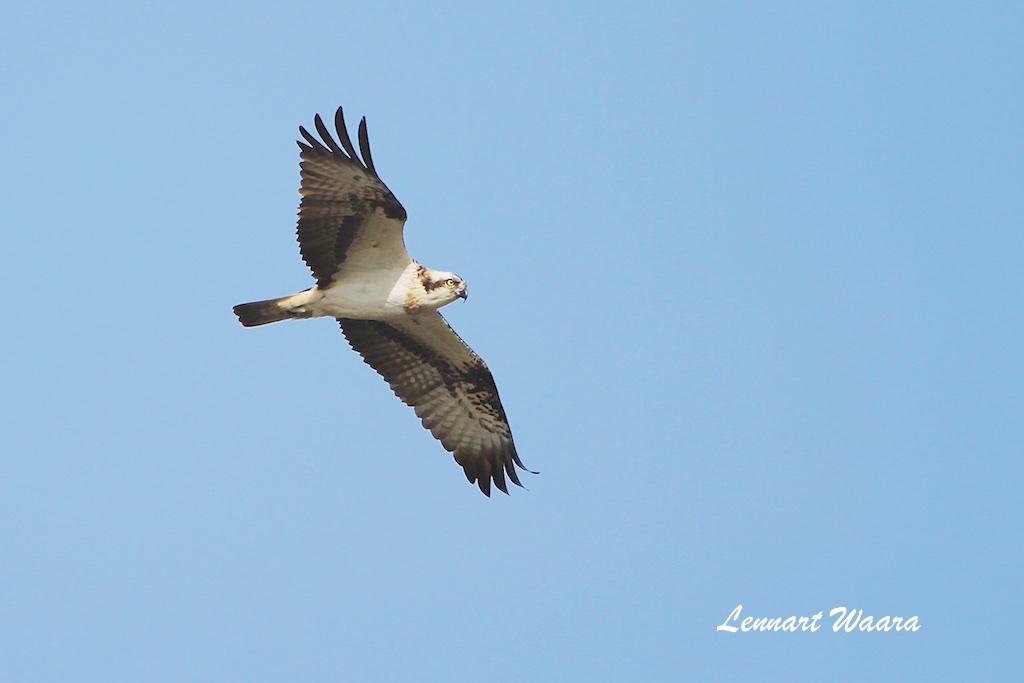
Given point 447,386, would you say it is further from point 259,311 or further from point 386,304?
point 259,311

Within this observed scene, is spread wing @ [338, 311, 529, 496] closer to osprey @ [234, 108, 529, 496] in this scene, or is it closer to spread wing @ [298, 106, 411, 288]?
osprey @ [234, 108, 529, 496]

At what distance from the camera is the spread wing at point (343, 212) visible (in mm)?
12469

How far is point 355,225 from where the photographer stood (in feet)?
41.9

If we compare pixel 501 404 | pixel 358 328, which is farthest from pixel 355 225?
pixel 501 404

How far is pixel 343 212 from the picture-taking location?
1271 centimetres

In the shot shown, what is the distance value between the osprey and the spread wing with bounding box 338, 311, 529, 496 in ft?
0.03

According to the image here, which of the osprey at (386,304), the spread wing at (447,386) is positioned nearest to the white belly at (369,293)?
the osprey at (386,304)

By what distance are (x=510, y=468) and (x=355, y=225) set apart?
3.36 meters

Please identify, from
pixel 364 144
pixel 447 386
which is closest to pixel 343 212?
pixel 364 144

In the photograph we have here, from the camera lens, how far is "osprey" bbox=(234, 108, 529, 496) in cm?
1257

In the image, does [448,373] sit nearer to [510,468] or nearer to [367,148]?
[510,468]

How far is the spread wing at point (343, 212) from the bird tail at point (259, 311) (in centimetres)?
43

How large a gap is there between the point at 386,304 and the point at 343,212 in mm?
955

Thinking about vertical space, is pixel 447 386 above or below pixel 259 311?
above
